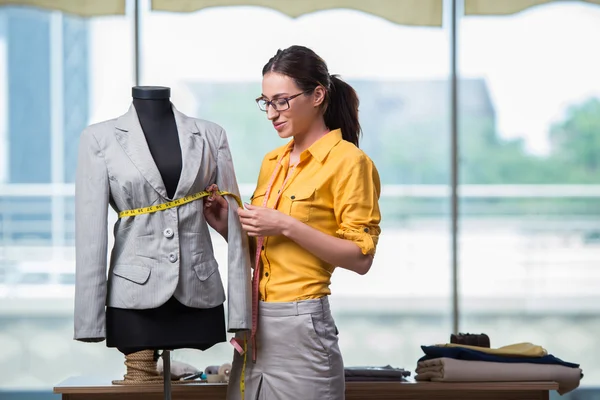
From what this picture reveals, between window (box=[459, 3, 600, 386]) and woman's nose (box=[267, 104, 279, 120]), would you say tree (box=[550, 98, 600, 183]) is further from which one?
woman's nose (box=[267, 104, 279, 120])

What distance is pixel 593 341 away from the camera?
502cm

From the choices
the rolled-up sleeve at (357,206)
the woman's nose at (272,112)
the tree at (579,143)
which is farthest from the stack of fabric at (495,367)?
the tree at (579,143)

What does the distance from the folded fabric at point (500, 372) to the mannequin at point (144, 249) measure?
1219mm

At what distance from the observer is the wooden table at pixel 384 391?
11.6ft

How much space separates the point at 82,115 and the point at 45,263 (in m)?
0.79

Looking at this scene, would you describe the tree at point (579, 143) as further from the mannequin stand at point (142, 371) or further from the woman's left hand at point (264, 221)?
the woman's left hand at point (264, 221)

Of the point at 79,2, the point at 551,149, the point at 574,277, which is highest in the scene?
the point at 79,2

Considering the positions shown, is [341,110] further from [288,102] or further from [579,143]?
[579,143]

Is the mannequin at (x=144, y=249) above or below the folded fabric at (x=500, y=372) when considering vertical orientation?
above

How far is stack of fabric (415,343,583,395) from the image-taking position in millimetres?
3562

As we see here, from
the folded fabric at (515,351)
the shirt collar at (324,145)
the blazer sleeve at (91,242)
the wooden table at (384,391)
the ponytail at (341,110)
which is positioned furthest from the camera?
the folded fabric at (515,351)

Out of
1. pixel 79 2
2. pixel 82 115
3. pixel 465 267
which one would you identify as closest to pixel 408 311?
pixel 465 267

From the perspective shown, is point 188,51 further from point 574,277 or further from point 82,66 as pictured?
point 574,277

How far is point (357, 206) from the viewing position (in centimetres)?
262
